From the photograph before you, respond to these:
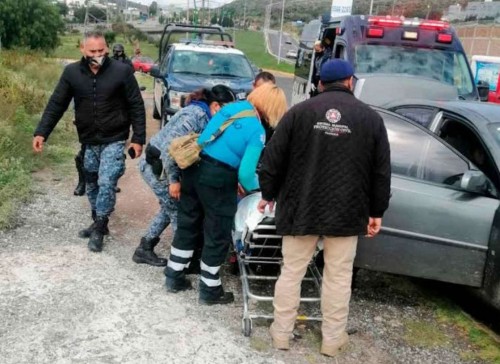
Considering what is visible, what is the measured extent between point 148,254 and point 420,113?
2.60 m

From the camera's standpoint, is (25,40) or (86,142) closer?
(86,142)

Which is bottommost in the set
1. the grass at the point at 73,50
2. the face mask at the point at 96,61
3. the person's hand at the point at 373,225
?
the grass at the point at 73,50

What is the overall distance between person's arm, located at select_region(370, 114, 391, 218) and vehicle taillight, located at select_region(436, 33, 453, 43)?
5717 mm

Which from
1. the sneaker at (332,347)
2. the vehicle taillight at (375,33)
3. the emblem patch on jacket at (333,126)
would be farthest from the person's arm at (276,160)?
the vehicle taillight at (375,33)

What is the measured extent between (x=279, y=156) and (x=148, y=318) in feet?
4.66

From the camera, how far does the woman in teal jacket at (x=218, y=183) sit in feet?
12.1

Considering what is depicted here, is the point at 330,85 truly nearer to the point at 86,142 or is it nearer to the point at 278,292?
the point at 278,292

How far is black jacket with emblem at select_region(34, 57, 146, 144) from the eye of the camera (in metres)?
4.81

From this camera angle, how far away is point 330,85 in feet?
11.0

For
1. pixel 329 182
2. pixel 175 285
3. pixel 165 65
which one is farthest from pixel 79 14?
pixel 329 182

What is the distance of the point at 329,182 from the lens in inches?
130

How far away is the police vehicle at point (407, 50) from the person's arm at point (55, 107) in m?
4.54

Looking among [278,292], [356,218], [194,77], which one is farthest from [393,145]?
[194,77]

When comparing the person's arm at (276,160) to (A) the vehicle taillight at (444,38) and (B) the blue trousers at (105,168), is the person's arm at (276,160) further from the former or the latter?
(A) the vehicle taillight at (444,38)
